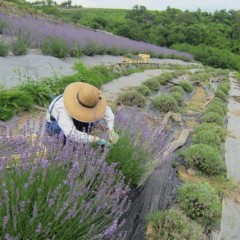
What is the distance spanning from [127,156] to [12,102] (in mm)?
2629

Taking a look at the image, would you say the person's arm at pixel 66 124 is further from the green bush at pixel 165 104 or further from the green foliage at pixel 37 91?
the green bush at pixel 165 104

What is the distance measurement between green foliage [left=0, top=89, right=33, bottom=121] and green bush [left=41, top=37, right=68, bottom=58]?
172 inches

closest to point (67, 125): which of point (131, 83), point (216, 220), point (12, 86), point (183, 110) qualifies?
point (216, 220)

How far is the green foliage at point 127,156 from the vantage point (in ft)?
10.1

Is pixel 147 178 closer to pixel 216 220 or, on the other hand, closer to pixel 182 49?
pixel 216 220

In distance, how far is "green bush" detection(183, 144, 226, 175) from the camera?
15.3ft

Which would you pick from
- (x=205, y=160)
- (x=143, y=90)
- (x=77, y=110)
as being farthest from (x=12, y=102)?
(x=143, y=90)

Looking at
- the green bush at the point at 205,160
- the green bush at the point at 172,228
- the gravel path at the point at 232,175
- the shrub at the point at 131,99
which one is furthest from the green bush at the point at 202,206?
the shrub at the point at 131,99

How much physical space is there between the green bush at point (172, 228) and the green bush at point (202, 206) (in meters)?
0.35

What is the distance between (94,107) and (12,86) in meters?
2.93

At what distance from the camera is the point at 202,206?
135 inches

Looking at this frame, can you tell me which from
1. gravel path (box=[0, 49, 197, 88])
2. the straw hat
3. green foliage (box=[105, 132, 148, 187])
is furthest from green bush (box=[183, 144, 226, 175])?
gravel path (box=[0, 49, 197, 88])

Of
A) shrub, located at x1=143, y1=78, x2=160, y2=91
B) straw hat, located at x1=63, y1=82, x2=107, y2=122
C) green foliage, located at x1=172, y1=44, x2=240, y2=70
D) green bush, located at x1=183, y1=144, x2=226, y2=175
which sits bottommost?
green foliage, located at x1=172, y1=44, x2=240, y2=70

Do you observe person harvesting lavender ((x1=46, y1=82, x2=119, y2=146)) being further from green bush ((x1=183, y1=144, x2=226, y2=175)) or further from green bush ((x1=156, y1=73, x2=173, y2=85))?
green bush ((x1=156, y1=73, x2=173, y2=85))
